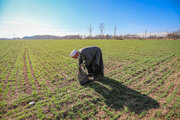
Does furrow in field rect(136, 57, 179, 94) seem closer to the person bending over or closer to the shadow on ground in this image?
the shadow on ground

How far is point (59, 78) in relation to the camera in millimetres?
6711

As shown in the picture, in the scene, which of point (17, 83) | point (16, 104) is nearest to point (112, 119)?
point (16, 104)

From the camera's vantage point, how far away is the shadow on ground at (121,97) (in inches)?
152

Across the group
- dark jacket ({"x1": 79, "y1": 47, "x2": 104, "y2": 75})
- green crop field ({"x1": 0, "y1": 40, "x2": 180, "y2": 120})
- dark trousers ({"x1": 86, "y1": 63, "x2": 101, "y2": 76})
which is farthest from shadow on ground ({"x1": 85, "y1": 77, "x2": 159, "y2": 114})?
dark jacket ({"x1": 79, "y1": 47, "x2": 104, "y2": 75})

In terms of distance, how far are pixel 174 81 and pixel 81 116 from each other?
572cm

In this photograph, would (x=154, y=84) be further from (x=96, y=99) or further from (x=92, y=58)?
(x=92, y=58)

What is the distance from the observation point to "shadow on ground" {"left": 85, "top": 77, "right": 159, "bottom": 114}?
12.6 ft

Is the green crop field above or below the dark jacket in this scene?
below

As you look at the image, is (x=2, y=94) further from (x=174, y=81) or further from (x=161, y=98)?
(x=174, y=81)

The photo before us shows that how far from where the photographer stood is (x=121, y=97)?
441 cm

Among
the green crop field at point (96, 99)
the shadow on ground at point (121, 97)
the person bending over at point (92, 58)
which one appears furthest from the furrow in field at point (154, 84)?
the person bending over at point (92, 58)

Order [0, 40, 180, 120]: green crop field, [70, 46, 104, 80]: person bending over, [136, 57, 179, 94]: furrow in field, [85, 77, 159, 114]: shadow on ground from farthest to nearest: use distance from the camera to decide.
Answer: [70, 46, 104, 80]: person bending over < [136, 57, 179, 94]: furrow in field < [85, 77, 159, 114]: shadow on ground < [0, 40, 180, 120]: green crop field

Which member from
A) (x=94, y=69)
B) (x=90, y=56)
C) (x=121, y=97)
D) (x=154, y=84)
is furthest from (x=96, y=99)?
(x=154, y=84)

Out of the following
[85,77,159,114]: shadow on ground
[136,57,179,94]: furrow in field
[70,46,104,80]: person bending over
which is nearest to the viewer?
[85,77,159,114]: shadow on ground
